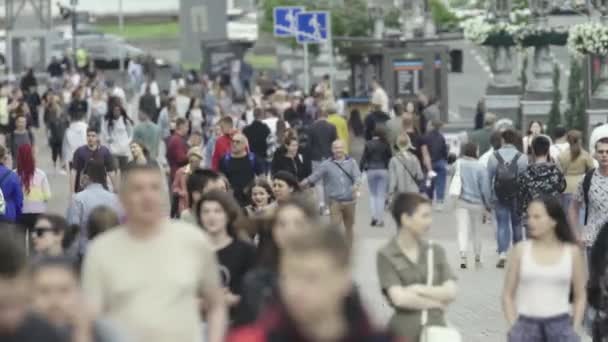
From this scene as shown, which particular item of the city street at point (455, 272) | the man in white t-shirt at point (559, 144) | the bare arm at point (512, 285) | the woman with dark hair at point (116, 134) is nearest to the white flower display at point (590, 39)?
the city street at point (455, 272)

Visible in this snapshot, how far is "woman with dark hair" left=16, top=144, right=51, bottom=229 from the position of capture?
20275 mm

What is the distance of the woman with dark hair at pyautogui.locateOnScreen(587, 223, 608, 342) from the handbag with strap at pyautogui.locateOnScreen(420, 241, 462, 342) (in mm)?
1697

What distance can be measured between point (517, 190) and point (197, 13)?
2117 inches

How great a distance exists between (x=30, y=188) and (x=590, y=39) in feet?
47.7

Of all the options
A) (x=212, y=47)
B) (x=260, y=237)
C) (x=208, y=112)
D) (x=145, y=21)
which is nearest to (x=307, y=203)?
(x=260, y=237)

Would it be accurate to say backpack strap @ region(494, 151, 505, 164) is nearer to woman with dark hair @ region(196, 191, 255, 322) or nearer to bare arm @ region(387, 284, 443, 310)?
woman with dark hair @ region(196, 191, 255, 322)

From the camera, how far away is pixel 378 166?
1067 inches

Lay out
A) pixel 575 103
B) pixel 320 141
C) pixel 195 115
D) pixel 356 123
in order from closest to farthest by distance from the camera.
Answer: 1. pixel 320 141
2. pixel 575 103
3. pixel 195 115
4. pixel 356 123

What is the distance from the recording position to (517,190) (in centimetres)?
2025

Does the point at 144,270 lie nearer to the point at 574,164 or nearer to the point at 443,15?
the point at 574,164

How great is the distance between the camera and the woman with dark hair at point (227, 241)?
11.1m

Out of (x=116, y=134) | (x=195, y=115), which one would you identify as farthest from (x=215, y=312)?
(x=195, y=115)

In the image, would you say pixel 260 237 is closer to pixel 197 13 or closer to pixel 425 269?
pixel 425 269

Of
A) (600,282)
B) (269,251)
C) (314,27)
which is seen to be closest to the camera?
(269,251)
